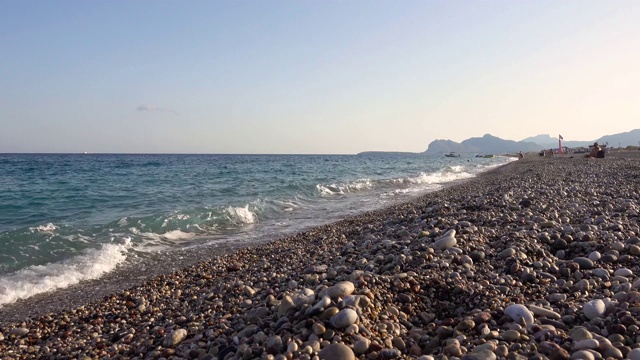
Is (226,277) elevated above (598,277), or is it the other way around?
(598,277)

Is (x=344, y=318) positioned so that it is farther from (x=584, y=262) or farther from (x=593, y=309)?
(x=584, y=262)

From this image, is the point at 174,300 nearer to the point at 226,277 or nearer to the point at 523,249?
the point at 226,277

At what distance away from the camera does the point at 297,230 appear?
10.5 metres

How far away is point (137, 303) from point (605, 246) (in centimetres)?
570

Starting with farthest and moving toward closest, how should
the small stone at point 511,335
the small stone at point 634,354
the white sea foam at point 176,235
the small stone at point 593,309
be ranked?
1. the white sea foam at point 176,235
2. the small stone at point 593,309
3. the small stone at point 511,335
4. the small stone at point 634,354

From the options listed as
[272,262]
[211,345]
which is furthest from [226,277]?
[211,345]

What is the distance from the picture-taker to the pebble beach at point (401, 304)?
2811 mm

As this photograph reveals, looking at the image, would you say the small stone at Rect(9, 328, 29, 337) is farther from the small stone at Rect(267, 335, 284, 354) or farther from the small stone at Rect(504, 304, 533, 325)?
the small stone at Rect(504, 304, 533, 325)

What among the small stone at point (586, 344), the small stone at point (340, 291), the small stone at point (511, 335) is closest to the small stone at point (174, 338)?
the small stone at point (340, 291)

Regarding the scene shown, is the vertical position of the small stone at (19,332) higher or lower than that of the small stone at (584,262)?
lower

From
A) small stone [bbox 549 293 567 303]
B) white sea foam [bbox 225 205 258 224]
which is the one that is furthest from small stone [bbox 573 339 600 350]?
white sea foam [bbox 225 205 258 224]

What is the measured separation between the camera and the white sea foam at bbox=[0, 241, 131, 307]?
20.2 feet

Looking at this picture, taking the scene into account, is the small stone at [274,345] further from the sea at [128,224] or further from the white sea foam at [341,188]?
the white sea foam at [341,188]

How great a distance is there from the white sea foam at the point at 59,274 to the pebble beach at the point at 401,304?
1.89 feet
